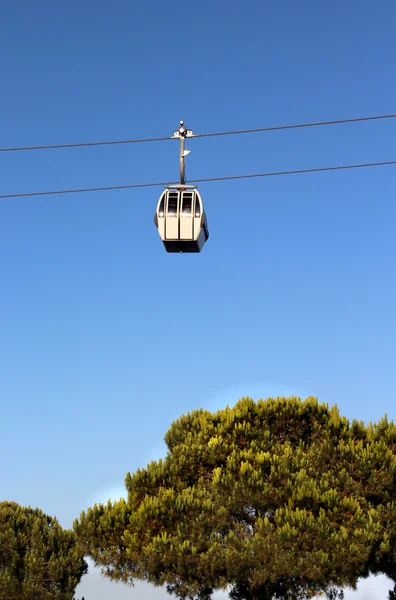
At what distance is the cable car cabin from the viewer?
49.5 feet

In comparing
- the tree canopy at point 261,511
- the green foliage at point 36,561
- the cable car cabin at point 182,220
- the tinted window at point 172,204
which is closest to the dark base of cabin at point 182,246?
the cable car cabin at point 182,220

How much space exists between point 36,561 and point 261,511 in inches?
346

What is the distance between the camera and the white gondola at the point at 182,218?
15.1m

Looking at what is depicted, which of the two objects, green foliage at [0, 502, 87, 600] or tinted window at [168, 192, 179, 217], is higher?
tinted window at [168, 192, 179, 217]

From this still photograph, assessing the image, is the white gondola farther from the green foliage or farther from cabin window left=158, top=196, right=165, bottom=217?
the green foliage

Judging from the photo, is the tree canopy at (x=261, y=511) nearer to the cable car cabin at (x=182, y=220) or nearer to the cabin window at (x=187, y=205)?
the cable car cabin at (x=182, y=220)

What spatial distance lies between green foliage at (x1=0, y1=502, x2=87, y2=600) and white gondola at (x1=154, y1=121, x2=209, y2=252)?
17070mm

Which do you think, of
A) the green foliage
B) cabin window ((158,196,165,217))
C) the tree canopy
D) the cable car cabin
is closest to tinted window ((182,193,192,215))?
the cable car cabin

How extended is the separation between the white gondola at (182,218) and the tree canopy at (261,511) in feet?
42.4

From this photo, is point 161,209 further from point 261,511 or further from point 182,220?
point 261,511

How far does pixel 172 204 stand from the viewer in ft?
50.6

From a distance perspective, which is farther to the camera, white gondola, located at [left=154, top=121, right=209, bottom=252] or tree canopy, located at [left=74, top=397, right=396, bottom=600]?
tree canopy, located at [left=74, top=397, right=396, bottom=600]

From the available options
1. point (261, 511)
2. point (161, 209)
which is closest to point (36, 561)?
point (261, 511)

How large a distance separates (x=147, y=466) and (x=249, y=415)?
14.4 feet
